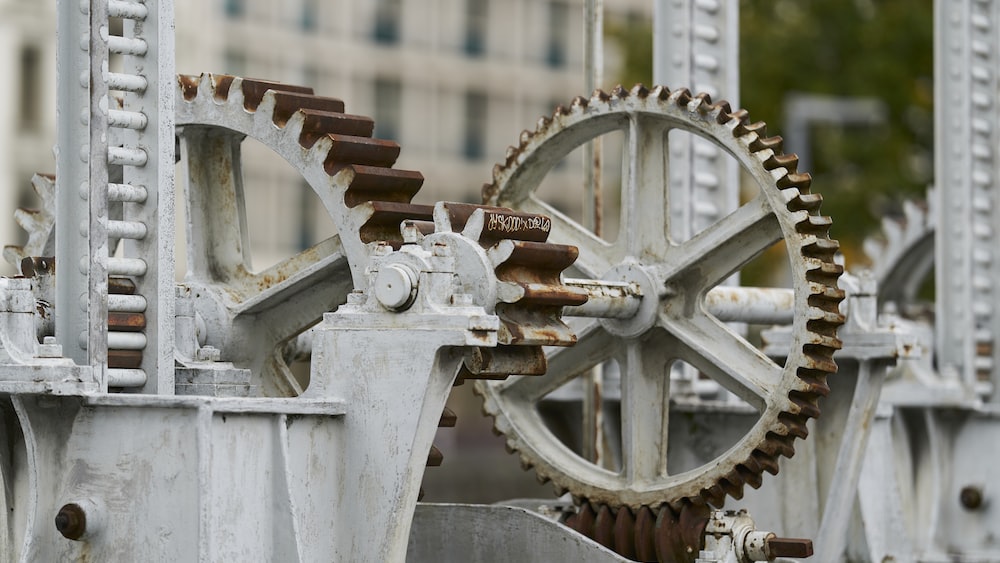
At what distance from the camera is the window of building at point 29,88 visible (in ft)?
155

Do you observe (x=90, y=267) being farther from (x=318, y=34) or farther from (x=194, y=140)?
(x=318, y=34)

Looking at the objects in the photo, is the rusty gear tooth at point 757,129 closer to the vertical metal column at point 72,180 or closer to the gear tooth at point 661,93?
the gear tooth at point 661,93

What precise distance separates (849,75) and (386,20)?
84.4 ft

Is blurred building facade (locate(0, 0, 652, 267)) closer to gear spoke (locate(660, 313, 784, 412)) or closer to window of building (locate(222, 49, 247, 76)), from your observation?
window of building (locate(222, 49, 247, 76))

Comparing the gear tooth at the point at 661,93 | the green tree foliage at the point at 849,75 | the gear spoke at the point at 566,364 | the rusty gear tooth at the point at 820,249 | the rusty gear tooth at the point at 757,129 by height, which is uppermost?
the green tree foliage at the point at 849,75

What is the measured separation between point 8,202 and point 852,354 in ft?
126

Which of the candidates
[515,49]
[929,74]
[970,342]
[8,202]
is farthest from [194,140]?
[515,49]

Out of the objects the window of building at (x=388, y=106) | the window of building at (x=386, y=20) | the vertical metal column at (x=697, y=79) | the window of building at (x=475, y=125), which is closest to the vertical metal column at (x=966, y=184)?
the vertical metal column at (x=697, y=79)

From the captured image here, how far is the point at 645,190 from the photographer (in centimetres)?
1027

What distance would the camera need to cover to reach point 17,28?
47.0 meters

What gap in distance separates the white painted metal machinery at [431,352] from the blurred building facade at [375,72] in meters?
35.2

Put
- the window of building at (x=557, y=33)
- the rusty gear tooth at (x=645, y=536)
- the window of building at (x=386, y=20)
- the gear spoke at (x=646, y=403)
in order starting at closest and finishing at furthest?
the rusty gear tooth at (x=645, y=536), the gear spoke at (x=646, y=403), the window of building at (x=386, y=20), the window of building at (x=557, y=33)

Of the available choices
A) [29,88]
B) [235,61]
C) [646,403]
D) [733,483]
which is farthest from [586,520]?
[235,61]

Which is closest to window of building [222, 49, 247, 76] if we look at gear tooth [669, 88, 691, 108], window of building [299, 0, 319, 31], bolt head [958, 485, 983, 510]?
window of building [299, 0, 319, 31]
